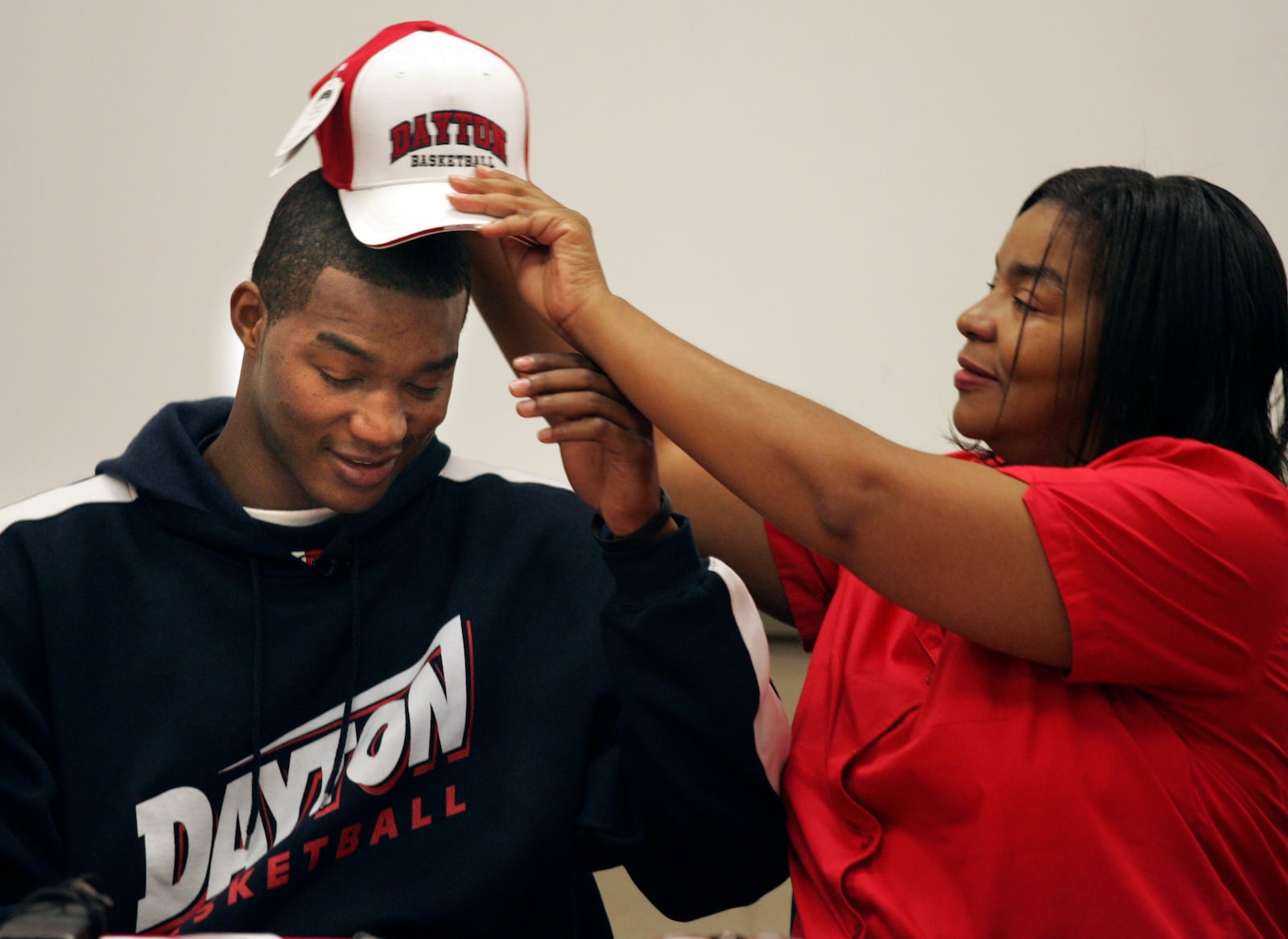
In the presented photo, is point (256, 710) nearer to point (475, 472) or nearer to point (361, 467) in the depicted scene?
point (361, 467)

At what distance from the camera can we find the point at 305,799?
44.3 inches

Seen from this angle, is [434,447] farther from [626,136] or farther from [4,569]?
[626,136]

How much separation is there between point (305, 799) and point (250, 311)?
47cm

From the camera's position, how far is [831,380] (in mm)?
1961

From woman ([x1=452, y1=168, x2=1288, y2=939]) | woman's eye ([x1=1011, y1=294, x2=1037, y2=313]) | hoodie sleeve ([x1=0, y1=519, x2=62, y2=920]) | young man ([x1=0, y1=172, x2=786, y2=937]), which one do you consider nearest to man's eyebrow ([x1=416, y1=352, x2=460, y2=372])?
young man ([x1=0, y1=172, x2=786, y2=937])

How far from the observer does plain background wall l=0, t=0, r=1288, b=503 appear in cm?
190

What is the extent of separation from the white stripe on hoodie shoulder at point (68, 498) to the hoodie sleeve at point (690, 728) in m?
0.47

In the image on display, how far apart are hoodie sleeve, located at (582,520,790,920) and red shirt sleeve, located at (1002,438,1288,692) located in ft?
0.97

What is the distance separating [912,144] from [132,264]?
123 cm

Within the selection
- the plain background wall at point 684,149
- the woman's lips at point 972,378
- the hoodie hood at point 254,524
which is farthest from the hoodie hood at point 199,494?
the plain background wall at point 684,149

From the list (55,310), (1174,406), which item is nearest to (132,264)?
(55,310)

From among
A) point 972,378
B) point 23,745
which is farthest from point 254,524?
point 972,378

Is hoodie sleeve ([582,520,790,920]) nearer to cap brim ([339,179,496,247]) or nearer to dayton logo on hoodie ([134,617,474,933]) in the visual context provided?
dayton logo on hoodie ([134,617,474,933])

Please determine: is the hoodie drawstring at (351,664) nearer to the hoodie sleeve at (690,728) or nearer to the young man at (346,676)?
the young man at (346,676)
